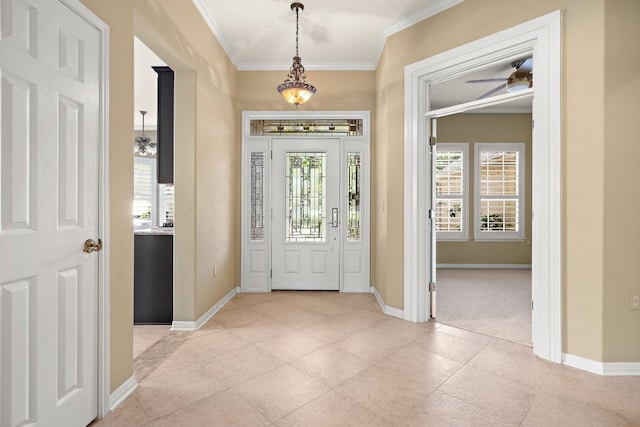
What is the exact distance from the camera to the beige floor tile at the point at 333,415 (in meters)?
1.85

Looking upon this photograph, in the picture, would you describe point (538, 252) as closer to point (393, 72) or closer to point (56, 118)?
point (393, 72)

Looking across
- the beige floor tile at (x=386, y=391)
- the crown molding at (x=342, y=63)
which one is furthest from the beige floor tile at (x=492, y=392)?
the crown molding at (x=342, y=63)

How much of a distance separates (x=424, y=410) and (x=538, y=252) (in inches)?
64.1

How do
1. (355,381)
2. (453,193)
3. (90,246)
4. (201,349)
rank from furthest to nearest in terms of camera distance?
(453,193) → (201,349) → (355,381) → (90,246)

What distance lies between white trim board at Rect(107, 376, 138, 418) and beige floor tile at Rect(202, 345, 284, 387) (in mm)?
484

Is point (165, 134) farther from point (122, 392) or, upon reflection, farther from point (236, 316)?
point (122, 392)

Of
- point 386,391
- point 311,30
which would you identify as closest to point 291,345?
point 386,391

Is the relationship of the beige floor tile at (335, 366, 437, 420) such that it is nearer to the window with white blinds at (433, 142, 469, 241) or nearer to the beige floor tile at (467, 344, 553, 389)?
the beige floor tile at (467, 344, 553, 389)

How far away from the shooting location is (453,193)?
6715 mm

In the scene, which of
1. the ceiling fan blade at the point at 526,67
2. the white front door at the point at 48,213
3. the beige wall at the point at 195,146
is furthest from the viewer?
the ceiling fan blade at the point at 526,67

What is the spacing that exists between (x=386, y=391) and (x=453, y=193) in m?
5.33

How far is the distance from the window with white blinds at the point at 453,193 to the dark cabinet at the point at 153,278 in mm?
5149

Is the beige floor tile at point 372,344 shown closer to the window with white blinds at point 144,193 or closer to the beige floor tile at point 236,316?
the beige floor tile at point 236,316

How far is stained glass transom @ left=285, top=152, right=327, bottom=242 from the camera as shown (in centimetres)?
468
